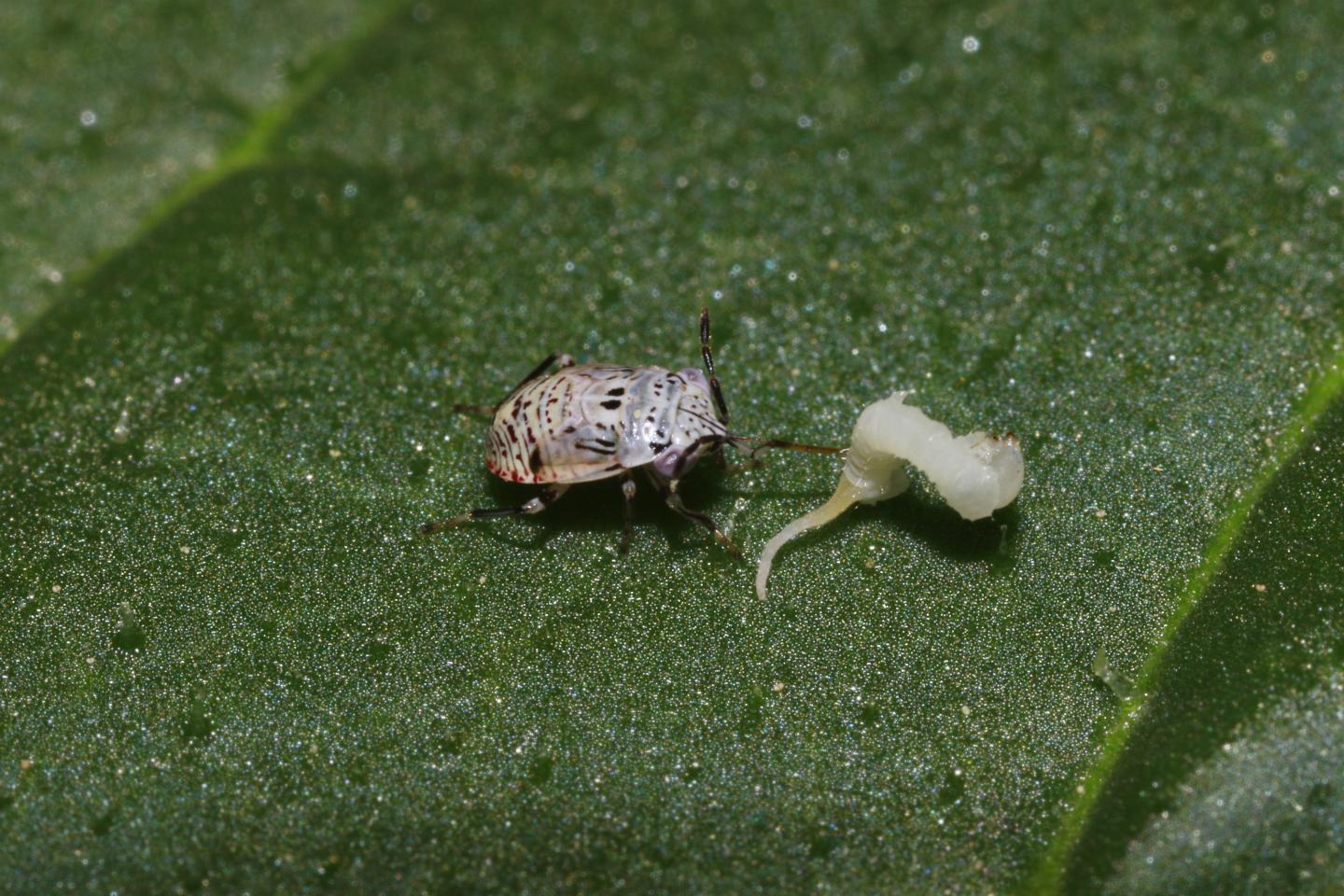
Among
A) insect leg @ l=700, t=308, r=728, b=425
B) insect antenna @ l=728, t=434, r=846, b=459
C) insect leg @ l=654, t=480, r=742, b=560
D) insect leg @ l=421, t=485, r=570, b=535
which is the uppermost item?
insect leg @ l=700, t=308, r=728, b=425

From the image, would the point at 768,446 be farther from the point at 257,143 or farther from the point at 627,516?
the point at 257,143

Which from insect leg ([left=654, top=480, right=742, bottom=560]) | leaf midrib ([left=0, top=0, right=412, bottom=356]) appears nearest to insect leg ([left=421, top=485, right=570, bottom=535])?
insect leg ([left=654, top=480, right=742, bottom=560])

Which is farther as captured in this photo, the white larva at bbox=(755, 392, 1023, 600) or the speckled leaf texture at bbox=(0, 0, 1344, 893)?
the white larva at bbox=(755, 392, 1023, 600)

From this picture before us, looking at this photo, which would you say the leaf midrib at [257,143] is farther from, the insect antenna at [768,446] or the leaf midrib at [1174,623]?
the leaf midrib at [1174,623]

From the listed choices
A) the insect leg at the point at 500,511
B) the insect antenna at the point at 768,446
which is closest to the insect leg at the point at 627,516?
the insect leg at the point at 500,511

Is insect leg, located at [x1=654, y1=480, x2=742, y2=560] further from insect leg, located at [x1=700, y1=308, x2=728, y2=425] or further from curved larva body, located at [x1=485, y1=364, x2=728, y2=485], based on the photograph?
insect leg, located at [x1=700, y1=308, x2=728, y2=425]

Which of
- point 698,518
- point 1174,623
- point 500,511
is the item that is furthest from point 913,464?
point 500,511
